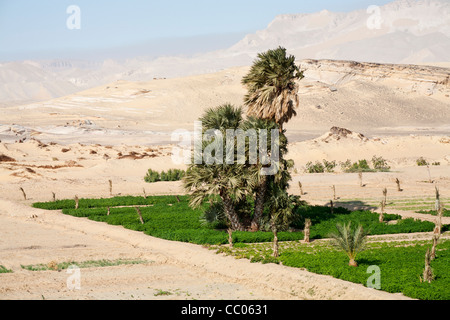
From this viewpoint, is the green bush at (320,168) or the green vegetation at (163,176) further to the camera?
the green bush at (320,168)

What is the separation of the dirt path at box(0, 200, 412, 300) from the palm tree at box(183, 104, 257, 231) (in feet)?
8.89

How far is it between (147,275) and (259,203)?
8.14 m

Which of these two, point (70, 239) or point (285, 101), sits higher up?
point (285, 101)

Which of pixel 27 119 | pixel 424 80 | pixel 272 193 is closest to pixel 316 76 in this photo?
pixel 424 80

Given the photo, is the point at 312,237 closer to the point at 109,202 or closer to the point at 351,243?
the point at 351,243

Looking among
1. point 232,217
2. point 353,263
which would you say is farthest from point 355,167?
point 353,263

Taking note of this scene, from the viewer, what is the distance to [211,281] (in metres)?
21.8

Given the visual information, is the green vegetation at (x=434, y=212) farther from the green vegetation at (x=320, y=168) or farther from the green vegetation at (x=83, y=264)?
the green vegetation at (x=320, y=168)

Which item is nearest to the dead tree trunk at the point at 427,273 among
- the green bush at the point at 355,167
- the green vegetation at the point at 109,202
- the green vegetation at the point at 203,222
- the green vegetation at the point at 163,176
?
the green vegetation at the point at 203,222

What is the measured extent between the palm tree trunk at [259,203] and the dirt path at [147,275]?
13.8 feet

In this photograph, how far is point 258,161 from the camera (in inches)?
1110

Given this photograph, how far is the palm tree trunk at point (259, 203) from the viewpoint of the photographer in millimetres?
28656
